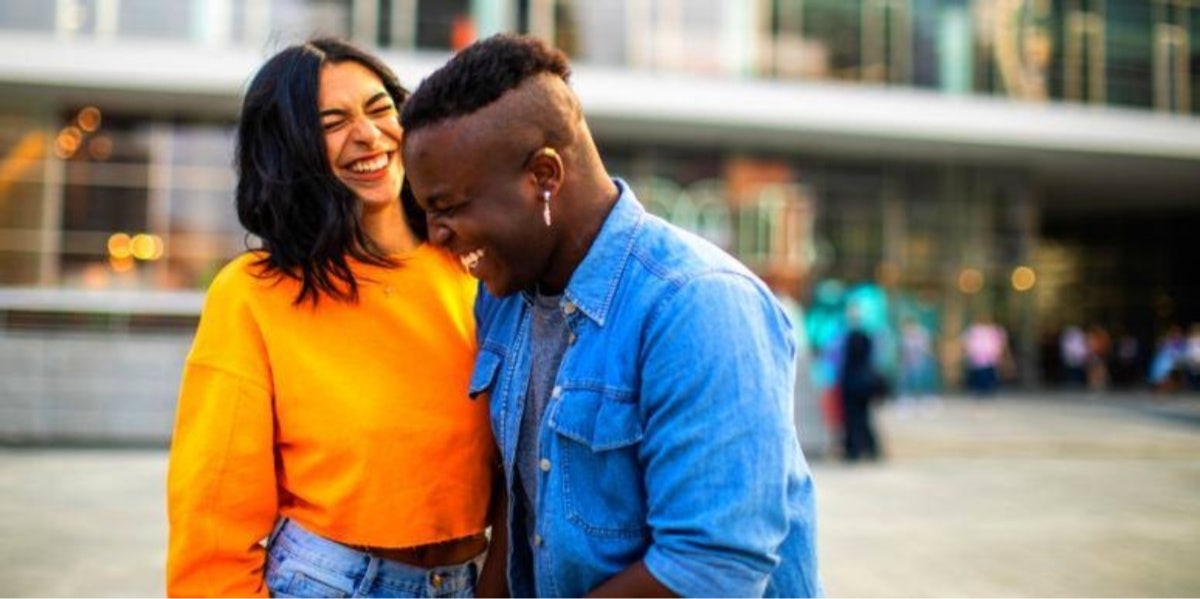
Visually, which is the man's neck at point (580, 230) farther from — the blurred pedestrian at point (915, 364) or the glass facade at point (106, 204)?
the glass facade at point (106, 204)

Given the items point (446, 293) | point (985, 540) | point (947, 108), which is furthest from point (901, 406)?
point (446, 293)

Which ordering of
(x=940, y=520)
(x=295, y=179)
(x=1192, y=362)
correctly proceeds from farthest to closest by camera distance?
(x=1192, y=362) < (x=940, y=520) < (x=295, y=179)

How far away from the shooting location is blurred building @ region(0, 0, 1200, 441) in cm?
1903

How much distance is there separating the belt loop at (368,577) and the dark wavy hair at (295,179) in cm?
52

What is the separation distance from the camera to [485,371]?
67.6 inches

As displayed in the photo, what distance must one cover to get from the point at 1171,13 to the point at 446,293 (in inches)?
1095

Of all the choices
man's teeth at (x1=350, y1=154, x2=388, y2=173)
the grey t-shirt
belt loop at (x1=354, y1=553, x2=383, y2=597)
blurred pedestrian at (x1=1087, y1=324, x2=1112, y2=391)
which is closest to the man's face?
the grey t-shirt

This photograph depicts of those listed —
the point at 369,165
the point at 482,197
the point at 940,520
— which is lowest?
the point at 940,520

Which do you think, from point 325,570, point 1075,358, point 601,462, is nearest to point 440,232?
point 601,462

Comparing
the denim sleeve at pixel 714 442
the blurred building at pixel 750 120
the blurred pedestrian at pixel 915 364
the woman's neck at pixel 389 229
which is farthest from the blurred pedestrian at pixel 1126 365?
the denim sleeve at pixel 714 442

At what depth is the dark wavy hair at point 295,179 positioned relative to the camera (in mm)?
1822

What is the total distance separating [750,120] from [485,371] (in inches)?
739

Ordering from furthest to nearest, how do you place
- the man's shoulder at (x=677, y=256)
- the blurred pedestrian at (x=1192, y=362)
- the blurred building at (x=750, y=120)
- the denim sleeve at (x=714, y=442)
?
1. the blurred pedestrian at (x=1192, y=362)
2. the blurred building at (x=750, y=120)
3. the man's shoulder at (x=677, y=256)
4. the denim sleeve at (x=714, y=442)

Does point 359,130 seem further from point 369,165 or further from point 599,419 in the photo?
point 599,419
